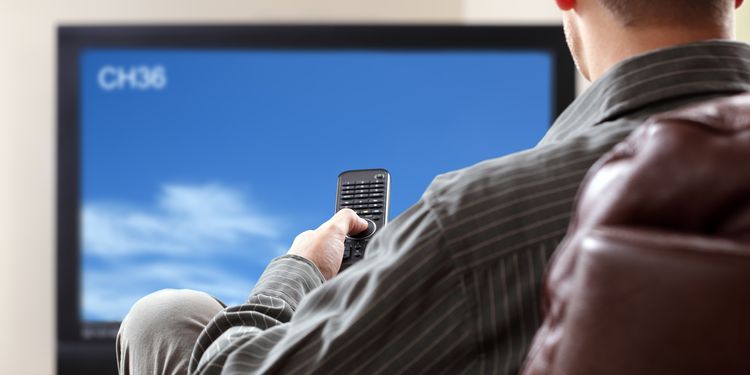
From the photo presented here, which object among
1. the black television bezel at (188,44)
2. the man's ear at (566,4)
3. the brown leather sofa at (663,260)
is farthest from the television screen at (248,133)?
the brown leather sofa at (663,260)

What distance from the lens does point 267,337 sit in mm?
873

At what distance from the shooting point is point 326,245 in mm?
1210

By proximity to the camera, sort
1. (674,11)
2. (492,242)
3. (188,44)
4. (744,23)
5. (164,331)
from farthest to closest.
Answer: (188,44) < (744,23) < (164,331) < (674,11) < (492,242)

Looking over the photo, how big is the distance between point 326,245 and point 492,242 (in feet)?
1.60

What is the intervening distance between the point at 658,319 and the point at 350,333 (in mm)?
362

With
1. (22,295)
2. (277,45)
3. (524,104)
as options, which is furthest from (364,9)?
(22,295)

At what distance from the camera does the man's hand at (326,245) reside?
47.5 inches

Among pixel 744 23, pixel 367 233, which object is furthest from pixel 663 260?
pixel 744 23

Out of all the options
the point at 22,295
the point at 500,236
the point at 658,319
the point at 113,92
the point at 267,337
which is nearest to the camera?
the point at 658,319

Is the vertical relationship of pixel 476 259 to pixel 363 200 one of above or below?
above

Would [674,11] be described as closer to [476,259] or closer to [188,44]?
[476,259]

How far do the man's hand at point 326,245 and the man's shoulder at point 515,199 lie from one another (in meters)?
0.45

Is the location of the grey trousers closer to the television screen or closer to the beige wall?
the television screen

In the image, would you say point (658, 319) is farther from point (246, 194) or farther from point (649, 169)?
point (246, 194)
